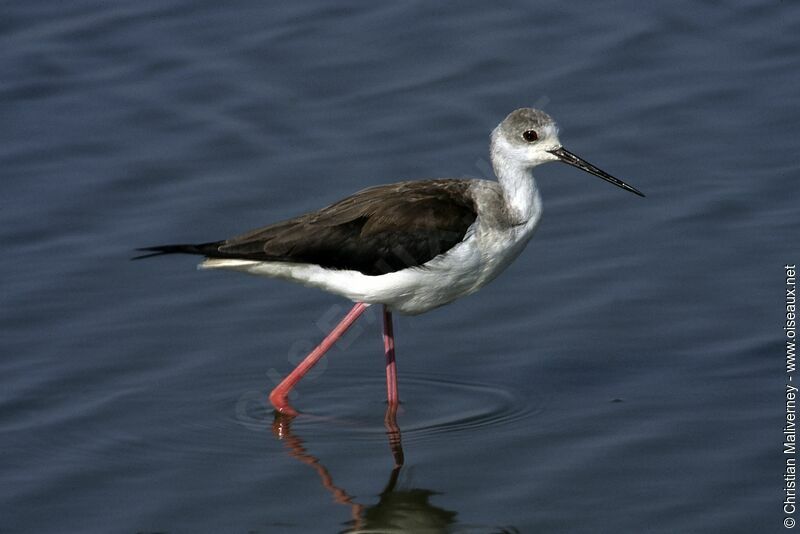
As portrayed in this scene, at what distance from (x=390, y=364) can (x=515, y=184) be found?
116 centimetres

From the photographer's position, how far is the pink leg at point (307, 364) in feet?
26.7

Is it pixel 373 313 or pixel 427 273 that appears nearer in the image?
pixel 427 273

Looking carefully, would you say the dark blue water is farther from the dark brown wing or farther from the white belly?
the dark brown wing

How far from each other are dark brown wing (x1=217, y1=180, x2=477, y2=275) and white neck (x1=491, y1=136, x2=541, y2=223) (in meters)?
0.24

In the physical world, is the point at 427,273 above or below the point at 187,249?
below

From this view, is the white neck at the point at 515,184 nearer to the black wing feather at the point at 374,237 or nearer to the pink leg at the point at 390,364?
the black wing feather at the point at 374,237

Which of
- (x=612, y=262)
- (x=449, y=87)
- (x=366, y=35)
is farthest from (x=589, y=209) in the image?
(x=366, y=35)

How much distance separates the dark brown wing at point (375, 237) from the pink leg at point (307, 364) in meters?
0.46

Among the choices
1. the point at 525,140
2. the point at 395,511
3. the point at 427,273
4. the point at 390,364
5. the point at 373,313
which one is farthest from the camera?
the point at 373,313

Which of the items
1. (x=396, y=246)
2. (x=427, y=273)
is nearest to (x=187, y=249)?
(x=396, y=246)

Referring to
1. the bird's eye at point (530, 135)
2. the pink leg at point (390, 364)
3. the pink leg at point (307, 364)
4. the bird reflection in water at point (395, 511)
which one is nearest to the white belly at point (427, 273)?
the pink leg at point (390, 364)

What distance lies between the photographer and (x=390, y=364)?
8.20 m

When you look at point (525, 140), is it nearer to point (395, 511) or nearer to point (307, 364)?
point (307, 364)

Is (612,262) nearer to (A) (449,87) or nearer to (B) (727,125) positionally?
(B) (727,125)
